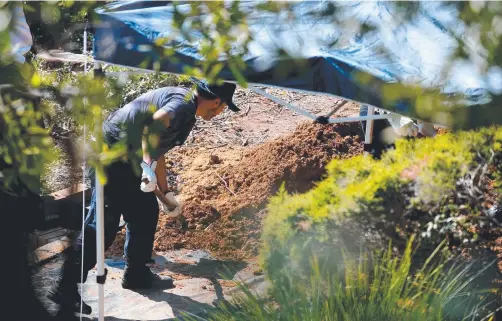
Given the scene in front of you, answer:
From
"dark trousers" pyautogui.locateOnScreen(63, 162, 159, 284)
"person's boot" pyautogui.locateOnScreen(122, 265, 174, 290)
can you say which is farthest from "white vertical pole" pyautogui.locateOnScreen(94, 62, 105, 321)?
"person's boot" pyautogui.locateOnScreen(122, 265, 174, 290)

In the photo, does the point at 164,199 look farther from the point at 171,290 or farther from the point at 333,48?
the point at 333,48

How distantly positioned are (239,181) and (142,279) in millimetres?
1821

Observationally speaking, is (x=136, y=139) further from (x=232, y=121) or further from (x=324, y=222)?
(x=232, y=121)

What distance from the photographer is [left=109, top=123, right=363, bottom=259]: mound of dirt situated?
6387 millimetres

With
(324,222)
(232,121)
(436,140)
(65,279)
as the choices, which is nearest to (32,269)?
(65,279)

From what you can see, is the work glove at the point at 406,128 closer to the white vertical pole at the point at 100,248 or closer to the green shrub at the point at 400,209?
the green shrub at the point at 400,209

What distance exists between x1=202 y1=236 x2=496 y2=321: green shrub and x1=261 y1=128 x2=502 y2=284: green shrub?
85mm

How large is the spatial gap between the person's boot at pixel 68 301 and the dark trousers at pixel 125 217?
11 centimetres

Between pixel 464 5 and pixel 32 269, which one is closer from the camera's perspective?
pixel 464 5

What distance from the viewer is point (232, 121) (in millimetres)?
8547

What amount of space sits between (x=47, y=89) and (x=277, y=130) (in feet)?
21.0

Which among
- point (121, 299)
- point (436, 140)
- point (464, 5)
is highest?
point (464, 5)

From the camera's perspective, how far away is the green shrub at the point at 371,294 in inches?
149

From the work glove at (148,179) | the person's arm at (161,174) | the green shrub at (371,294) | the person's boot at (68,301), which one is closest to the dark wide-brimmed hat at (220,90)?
the work glove at (148,179)
